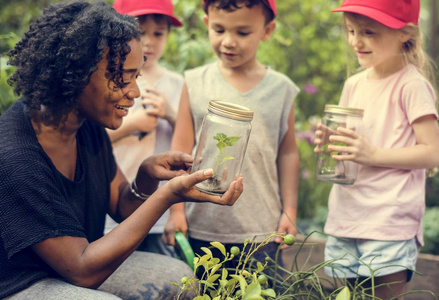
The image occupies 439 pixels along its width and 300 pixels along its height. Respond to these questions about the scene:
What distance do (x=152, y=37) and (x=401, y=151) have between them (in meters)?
1.34

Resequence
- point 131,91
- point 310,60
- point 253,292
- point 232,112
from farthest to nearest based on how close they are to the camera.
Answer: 1. point 310,60
2. point 131,91
3. point 232,112
4. point 253,292

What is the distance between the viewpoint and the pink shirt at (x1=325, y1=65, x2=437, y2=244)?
2.18 metres

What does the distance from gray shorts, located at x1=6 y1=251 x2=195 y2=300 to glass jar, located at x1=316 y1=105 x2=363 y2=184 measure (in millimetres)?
708

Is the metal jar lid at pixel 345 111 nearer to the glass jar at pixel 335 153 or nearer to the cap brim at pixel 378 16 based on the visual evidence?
the glass jar at pixel 335 153

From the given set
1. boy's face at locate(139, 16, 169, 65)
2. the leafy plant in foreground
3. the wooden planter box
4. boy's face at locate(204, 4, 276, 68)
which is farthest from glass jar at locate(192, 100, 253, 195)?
the wooden planter box

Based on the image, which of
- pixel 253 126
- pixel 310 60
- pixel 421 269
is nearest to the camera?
pixel 253 126

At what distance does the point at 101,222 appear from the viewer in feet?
6.93


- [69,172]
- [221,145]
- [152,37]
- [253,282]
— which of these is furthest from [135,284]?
[152,37]

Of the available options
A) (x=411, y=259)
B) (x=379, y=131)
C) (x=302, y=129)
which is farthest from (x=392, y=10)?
(x=302, y=129)

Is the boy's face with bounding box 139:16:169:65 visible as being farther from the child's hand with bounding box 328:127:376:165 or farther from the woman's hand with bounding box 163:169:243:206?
the woman's hand with bounding box 163:169:243:206

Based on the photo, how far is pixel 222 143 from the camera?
1645 millimetres

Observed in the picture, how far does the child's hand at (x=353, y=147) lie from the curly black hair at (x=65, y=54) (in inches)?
34.6

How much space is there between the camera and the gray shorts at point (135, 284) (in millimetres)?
1640

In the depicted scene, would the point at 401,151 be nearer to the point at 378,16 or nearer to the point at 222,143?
the point at 378,16
